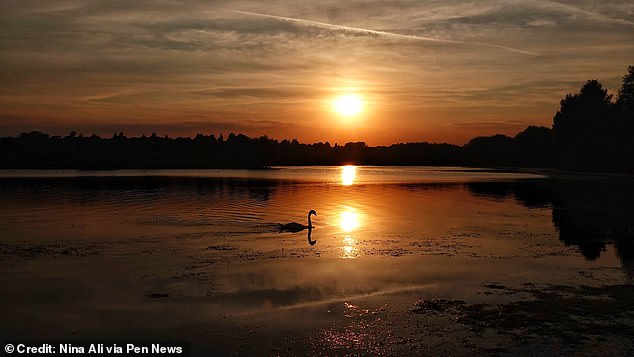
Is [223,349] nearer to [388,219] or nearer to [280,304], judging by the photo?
[280,304]

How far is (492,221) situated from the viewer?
41375 millimetres

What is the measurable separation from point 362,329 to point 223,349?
12.6 ft

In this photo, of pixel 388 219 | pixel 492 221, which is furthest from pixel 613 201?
pixel 388 219

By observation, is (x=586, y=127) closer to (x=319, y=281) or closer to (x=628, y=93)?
(x=628, y=93)

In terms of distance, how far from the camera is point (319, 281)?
68.9ft

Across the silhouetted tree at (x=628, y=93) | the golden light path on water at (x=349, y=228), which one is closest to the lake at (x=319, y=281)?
the golden light path on water at (x=349, y=228)

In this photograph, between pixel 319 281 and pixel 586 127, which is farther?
pixel 586 127

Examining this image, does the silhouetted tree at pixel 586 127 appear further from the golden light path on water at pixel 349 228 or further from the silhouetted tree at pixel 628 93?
the golden light path on water at pixel 349 228

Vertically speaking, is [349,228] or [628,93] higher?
[628,93]

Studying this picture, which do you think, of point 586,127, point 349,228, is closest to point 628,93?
point 586,127

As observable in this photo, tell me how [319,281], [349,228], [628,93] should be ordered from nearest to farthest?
[319,281]
[349,228]
[628,93]

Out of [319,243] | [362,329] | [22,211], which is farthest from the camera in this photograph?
[22,211]

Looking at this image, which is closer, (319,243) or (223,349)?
(223,349)

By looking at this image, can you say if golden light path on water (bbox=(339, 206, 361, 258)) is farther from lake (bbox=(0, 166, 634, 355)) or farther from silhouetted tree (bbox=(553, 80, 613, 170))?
silhouetted tree (bbox=(553, 80, 613, 170))
